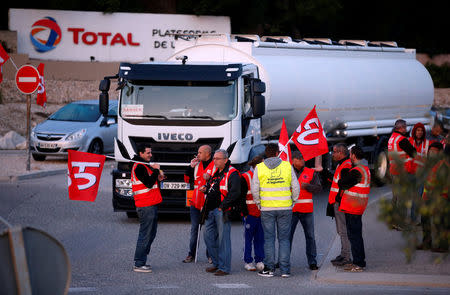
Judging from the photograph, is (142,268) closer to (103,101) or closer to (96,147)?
(103,101)

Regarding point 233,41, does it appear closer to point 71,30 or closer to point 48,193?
point 48,193

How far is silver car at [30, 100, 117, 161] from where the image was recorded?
25.8m

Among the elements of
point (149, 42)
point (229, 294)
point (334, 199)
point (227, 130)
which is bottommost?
point (229, 294)

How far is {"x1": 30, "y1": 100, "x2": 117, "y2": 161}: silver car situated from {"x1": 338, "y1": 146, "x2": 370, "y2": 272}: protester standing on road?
14.2 meters

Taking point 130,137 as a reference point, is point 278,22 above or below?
above

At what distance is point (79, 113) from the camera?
27.6 metres

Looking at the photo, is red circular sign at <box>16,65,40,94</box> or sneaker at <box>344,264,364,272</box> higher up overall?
red circular sign at <box>16,65,40,94</box>

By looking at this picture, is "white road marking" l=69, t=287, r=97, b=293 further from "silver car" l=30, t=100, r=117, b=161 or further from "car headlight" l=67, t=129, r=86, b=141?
"car headlight" l=67, t=129, r=86, b=141

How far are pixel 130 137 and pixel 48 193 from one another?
4.98m

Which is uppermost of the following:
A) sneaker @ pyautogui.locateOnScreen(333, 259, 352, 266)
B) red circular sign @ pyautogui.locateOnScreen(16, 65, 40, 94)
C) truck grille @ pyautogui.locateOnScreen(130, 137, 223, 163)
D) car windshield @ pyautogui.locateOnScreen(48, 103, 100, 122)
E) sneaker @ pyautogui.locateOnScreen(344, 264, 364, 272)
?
red circular sign @ pyautogui.locateOnScreen(16, 65, 40, 94)

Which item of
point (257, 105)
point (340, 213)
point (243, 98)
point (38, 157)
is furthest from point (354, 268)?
point (38, 157)

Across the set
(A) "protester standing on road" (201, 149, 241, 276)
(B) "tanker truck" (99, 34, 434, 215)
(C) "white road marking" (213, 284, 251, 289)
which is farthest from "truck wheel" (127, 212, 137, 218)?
(C) "white road marking" (213, 284, 251, 289)

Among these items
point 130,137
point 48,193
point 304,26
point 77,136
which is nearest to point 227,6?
point 304,26

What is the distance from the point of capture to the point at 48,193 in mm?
19984
